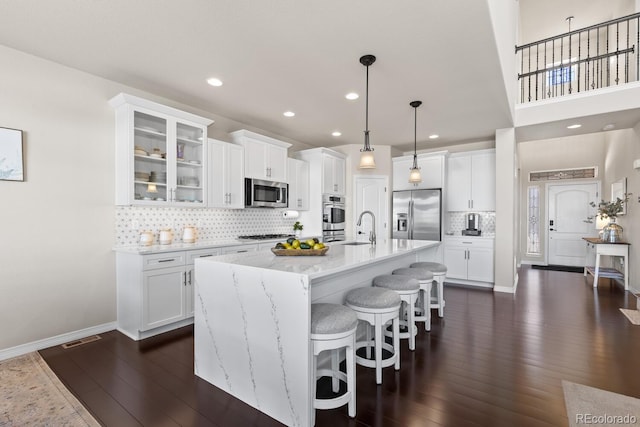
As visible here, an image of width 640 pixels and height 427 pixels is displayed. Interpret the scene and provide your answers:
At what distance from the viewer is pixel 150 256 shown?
3.10 m

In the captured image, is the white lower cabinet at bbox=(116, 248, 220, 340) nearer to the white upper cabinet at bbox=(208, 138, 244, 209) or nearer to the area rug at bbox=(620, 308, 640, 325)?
the white upper cabinet at bbox=(208, 138, 244, 209)

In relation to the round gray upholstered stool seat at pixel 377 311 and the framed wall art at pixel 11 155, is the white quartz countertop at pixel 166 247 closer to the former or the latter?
the framed wall art at pixel 11 155

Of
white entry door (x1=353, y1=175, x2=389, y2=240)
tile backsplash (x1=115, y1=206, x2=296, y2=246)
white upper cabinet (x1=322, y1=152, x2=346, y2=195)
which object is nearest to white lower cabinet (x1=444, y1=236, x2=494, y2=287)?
white entry door (x1=353, y1=175, x2=389, y2=240)

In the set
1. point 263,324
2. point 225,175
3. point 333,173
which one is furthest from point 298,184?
point 263,324

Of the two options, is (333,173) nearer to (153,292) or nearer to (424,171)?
(424,171)

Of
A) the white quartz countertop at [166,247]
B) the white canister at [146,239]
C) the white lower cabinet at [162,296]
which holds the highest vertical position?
the white canister at [146,239]

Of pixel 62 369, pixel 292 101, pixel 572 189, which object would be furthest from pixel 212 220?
pixel 572 189

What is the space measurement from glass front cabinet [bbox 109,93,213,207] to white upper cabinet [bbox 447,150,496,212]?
448 cm

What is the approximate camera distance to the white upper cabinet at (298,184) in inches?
207

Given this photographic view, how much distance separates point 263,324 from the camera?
6.32 ft

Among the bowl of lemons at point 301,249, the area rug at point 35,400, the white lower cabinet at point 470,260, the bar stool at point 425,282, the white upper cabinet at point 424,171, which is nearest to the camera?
the area rug at point 35,400

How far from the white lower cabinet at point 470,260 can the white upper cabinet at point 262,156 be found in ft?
10.9

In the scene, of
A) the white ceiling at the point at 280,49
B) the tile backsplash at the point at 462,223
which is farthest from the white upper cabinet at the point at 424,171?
the white ceiling at the point at 280,49

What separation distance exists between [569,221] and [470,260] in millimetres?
3985
